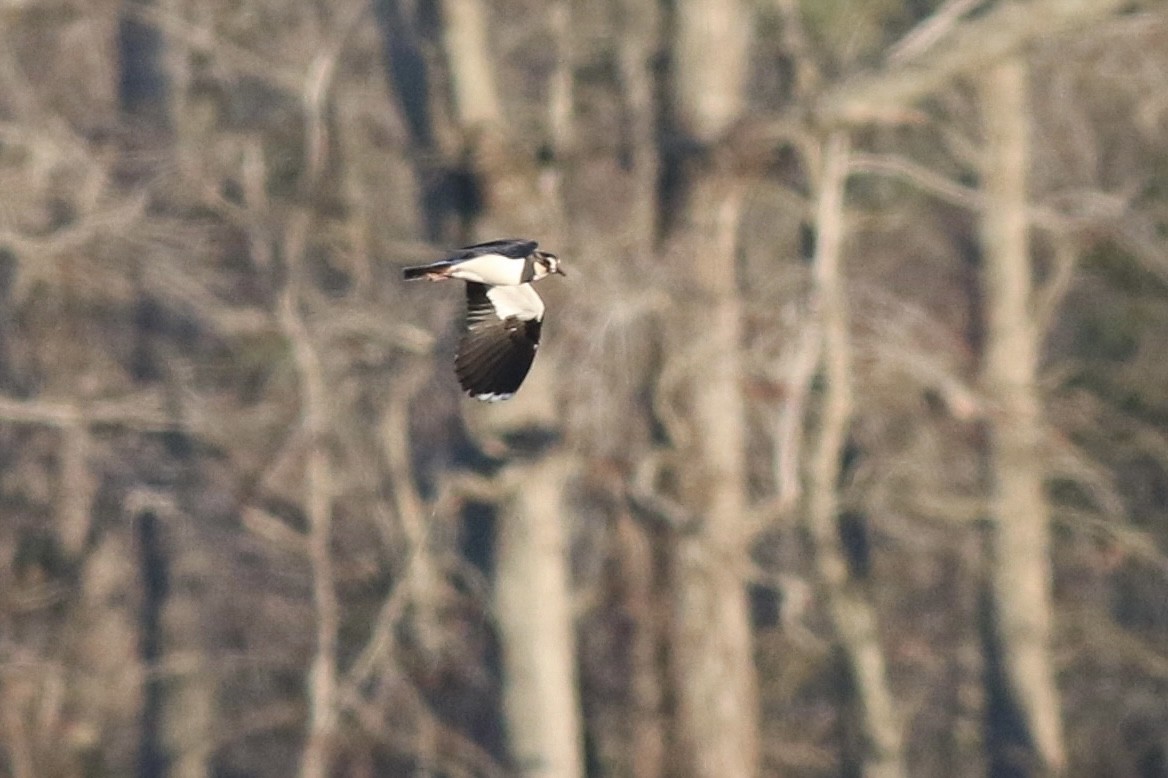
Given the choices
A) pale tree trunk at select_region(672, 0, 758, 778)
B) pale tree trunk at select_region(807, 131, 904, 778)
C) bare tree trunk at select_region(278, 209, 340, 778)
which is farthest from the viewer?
bare tree trunk at select_region(278, 209, 340, 778)

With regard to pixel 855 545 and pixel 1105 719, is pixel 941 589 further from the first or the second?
pixel 1105 719

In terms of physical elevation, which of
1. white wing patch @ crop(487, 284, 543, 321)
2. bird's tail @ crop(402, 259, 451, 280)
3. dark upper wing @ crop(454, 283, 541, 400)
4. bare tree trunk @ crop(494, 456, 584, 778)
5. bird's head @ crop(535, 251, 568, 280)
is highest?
bird's head @ crop(535, 251, 568, 280)

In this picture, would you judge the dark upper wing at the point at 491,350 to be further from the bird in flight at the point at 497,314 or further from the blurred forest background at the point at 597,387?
the blurred forest background at the point at 597,387

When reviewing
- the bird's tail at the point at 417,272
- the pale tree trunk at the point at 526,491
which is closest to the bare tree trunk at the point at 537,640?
the pale tree trunk at the point at 526,491

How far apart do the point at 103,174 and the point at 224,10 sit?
1667 mm

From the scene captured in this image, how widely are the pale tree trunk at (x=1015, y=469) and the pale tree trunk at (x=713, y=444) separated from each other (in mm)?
3035

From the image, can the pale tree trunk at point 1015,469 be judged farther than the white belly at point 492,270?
Yes

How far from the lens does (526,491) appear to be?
40.6 feet

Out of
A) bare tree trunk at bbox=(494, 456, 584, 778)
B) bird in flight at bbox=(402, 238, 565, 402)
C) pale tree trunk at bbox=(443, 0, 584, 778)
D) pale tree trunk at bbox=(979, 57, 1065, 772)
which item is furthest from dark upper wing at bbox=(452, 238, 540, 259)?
pale tree trunk at bbox=(979, 57, 1065, 772)

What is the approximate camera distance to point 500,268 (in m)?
7.50

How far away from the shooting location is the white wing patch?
7.73 metres

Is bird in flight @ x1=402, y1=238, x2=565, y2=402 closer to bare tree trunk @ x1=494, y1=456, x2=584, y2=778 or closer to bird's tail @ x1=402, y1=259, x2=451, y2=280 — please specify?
bird's tail @ x1=402, y1=259, x2=451, y2=280

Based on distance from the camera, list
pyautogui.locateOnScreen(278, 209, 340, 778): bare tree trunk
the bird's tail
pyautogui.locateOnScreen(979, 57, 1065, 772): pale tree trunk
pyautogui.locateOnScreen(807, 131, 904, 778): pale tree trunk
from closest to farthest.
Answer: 1. the bird's tail
2. pyautogui.locateOnScreen(807, 131, 904, 778): pale tree trunk
3. pyautogui.locateOnScreen(278, 209, 340, 778): bare tree trunk
4. pyautogui.locateOnScreen(979, 57, 1065, 772): pale tree trunk

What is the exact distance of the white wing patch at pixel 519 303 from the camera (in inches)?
304
